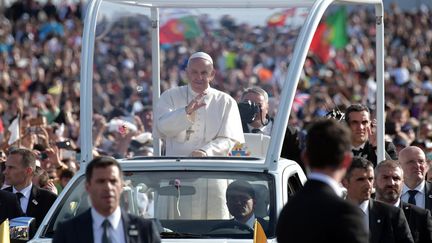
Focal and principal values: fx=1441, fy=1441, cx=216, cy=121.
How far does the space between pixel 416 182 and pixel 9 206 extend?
11.0 feet

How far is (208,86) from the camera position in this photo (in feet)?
39.6

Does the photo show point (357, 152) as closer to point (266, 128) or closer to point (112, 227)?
point (266, 128)

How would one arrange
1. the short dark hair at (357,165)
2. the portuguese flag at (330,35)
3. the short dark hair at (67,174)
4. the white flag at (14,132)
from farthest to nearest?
1. the portuguese flag at (330,35)
2. the white flag at (14,132)
3. the short dark hair at (67,174)
4. the short dark hair at (357,165)

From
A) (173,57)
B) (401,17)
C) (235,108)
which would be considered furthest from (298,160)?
(401,17)

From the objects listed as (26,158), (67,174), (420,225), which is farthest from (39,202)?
(420,225)

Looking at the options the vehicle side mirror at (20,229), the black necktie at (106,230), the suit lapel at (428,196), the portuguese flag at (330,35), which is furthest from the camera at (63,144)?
the black necktie at (106,230)

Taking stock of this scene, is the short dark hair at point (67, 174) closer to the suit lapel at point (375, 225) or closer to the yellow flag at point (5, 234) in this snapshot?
the yellow flag at point (5, 234)

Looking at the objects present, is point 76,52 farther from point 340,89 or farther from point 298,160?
point 298,160

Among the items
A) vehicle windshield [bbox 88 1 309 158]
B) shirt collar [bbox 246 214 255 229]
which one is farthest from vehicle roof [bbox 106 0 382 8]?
shirt collar [bbox 246 214 255 229]

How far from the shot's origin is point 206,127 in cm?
1183

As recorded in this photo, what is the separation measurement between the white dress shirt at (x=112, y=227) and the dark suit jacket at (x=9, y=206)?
4.14 metres

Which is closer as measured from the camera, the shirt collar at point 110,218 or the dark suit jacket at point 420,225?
the shirt collar at point 110,218

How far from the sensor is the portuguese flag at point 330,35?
2591 centimetres

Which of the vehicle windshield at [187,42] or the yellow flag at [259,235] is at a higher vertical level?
the vehicle windshield at [187,42]
